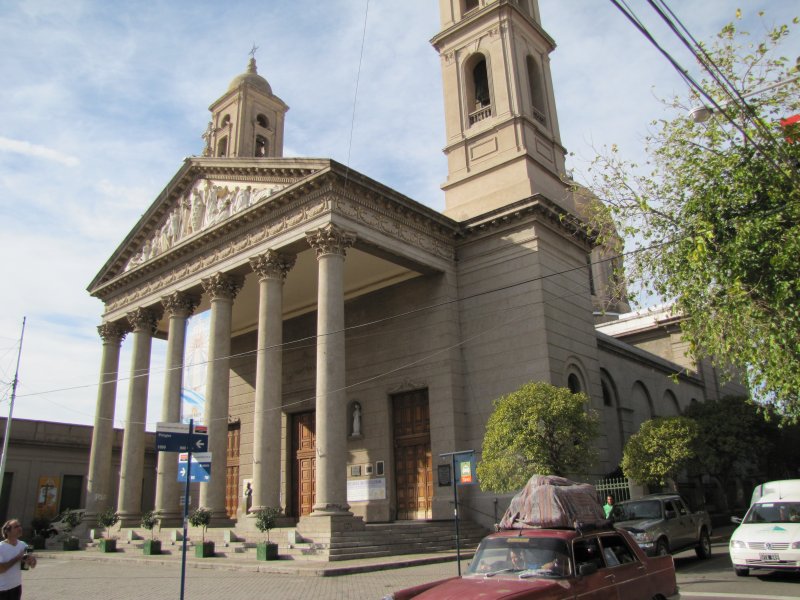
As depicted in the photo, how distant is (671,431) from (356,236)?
12434mm

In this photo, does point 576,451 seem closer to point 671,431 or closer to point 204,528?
point 671,431

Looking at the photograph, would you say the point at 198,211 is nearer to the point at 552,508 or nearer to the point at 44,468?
the point at 44,468

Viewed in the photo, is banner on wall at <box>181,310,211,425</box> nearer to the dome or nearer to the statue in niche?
the statue in niche

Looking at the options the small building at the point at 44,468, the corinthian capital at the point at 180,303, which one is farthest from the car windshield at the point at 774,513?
the small building at the point at 44,468

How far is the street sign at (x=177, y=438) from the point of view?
11789mm

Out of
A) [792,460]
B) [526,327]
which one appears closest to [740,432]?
[792,460]

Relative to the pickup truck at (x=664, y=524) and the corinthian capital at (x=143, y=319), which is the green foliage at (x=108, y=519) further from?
the pickup truck at (x=664, y=524)

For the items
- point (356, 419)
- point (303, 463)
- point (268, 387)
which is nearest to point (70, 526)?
point (303, 463)

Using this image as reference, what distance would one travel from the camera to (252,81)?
1447 inches

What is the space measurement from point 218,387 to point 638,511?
1497 cm

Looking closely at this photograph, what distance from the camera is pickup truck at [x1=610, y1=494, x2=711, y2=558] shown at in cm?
1460

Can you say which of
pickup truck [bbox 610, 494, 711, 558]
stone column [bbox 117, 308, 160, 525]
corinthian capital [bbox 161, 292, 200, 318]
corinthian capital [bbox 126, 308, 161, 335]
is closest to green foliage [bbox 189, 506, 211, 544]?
stone column [bbox 117, 308, 160, 525]

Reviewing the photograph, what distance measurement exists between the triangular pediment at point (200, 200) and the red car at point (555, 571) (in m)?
16.3

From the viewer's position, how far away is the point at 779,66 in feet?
39.5
